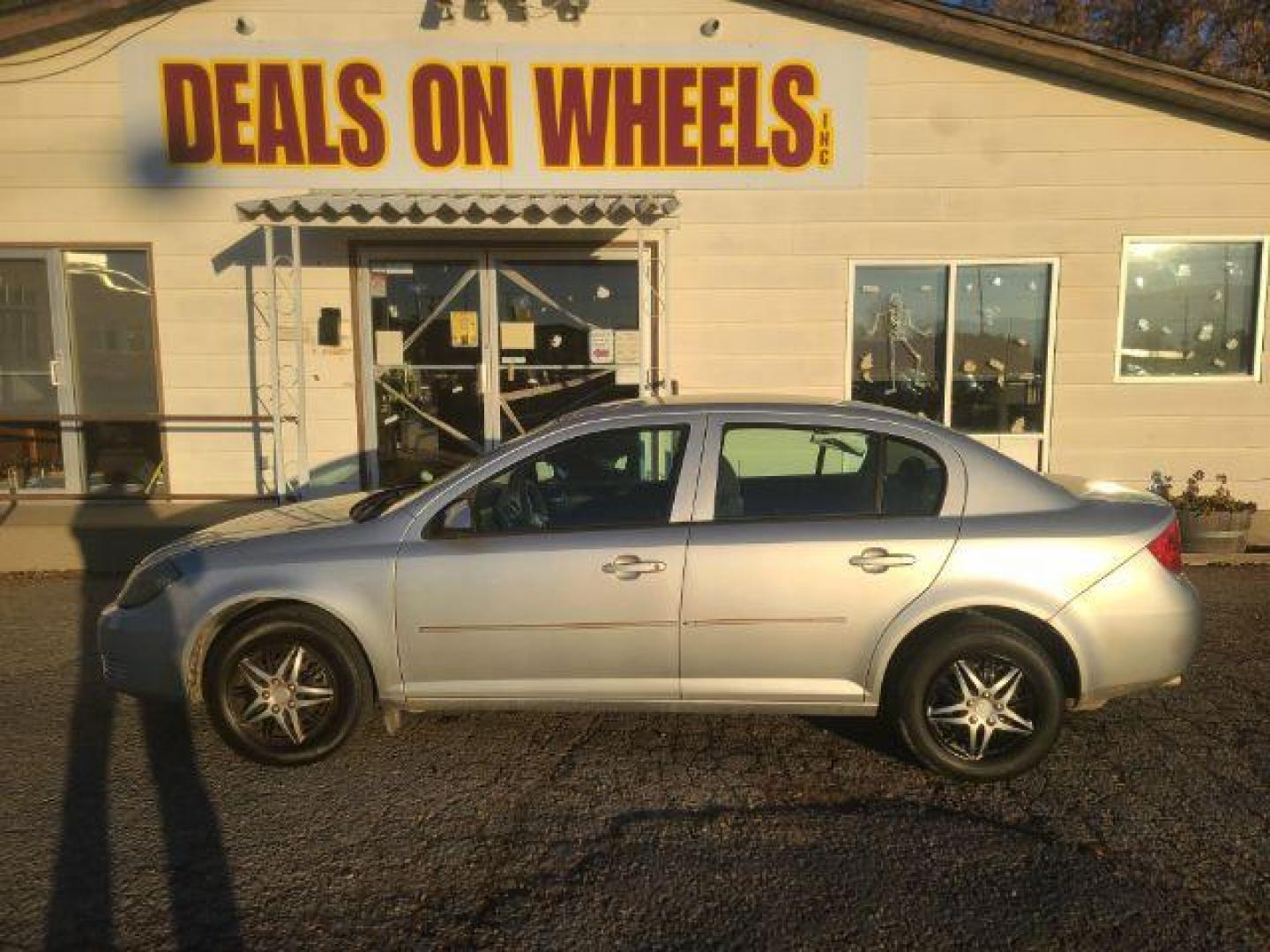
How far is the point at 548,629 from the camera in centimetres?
363

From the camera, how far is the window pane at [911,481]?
3699 mm

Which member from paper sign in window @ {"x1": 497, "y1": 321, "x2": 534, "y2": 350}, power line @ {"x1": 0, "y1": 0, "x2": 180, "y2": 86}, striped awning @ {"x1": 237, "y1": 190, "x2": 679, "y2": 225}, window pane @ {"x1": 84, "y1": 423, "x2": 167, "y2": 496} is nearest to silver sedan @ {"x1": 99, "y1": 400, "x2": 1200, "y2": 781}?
striped awning @ {"x1": 237, "y1": 190, "x2": 679, "y2": 225}

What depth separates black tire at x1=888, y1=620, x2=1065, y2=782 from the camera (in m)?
3.55

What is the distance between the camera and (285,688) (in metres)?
3.73

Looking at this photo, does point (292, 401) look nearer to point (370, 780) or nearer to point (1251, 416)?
point (370, 780)

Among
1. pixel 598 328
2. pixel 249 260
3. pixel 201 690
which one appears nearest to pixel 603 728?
pixel 201 690

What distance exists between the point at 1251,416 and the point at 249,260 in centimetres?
982

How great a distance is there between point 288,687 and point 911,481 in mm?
2836

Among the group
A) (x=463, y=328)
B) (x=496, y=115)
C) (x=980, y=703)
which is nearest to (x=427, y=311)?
(x=463, y=328)

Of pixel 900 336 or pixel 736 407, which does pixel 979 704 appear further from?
pixel 900 336

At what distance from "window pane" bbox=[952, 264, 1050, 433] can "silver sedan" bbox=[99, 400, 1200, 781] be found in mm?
4879

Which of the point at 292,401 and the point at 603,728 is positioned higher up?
the point at 292,401

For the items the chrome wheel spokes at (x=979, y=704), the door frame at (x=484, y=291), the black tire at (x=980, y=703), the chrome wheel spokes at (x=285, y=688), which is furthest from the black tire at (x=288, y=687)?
the door frame at (x=484, y=291)

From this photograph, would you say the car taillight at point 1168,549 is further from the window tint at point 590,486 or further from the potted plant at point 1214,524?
the potted plant at point 1214,524
